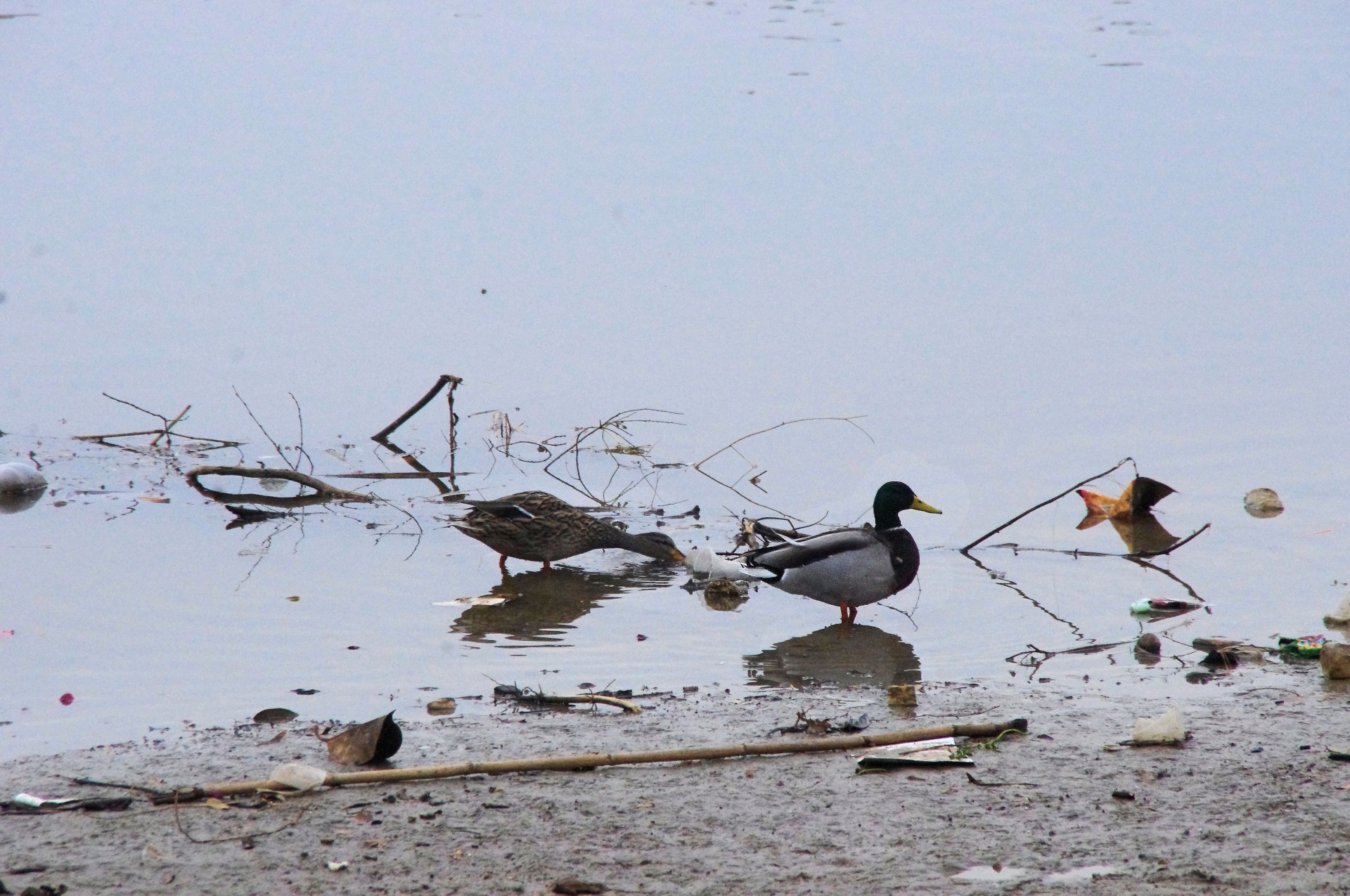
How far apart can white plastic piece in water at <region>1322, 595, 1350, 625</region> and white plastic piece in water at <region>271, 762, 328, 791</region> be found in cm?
442

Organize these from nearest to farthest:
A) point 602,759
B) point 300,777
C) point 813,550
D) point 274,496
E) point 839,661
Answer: point 300,777
point 602,759
point 839,661
point 813,550
point 274,496

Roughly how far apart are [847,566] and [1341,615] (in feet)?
7.11

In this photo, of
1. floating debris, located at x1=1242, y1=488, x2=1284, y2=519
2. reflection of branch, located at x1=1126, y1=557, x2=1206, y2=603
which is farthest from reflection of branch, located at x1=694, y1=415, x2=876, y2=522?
floating debris, located at x1=1242, y1=488, x2=1284, y2=519

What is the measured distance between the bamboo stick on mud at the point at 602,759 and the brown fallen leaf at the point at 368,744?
0.12 meters

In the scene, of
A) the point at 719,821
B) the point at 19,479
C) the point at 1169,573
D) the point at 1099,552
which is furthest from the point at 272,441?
the point at 719,821

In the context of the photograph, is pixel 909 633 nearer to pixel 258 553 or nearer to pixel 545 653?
pixel 545 653

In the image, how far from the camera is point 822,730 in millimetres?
4547

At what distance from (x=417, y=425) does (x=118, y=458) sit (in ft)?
6.37

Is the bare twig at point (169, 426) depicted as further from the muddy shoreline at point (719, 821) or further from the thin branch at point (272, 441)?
the muddy shoreline at point (719, 821)

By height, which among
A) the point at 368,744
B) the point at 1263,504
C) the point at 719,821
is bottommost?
the point at 719,821

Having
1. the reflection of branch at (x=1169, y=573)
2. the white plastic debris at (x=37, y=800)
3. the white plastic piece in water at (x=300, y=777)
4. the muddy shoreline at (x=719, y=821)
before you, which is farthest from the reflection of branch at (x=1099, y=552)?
the white plastic debris at (x=37, y=800)

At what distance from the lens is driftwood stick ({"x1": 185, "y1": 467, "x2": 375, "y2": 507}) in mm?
7949

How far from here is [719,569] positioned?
23.3 feet

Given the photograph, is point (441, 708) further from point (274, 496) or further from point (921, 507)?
point (274, 496)
